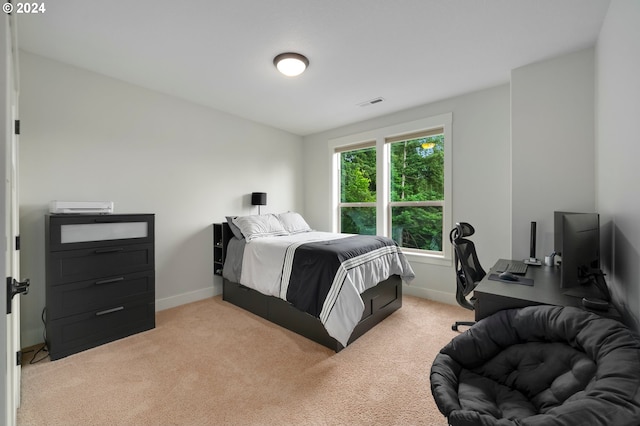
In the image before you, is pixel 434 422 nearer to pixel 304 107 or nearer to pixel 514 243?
pixel 514 243

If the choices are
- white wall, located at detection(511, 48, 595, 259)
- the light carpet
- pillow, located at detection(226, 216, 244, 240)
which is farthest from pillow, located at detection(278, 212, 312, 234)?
white wall, located at detection(511, 48, 595, 259)

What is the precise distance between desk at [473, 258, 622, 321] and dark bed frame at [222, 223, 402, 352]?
1150 millimetres

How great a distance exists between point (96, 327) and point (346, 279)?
2228 millimetres

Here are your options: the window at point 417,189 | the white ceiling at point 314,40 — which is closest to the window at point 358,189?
the window at point 417,189

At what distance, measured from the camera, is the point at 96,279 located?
239 cm

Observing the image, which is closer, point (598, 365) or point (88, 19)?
point (598, 365)

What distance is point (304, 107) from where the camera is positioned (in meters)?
3.71

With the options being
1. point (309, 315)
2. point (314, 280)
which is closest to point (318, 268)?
point (314, 280)

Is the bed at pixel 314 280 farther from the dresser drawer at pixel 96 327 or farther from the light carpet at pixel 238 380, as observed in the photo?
the dresser drawer at pixel 96 327

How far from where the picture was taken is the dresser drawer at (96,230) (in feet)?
7.23

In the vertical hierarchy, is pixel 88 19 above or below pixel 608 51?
above

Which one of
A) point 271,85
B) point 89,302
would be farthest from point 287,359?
point 271,85

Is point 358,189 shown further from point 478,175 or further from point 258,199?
point 478,175

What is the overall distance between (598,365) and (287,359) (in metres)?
1.88
